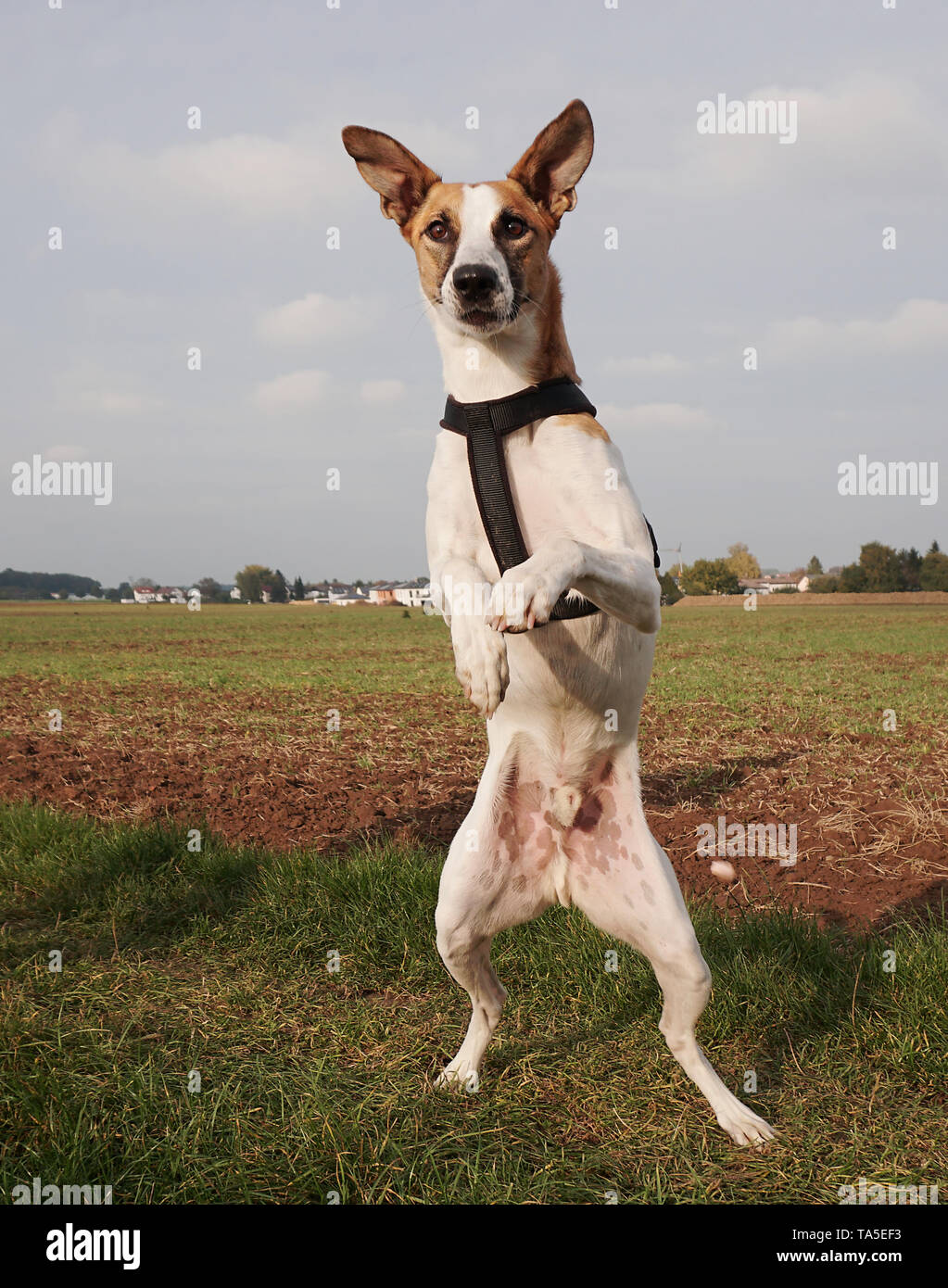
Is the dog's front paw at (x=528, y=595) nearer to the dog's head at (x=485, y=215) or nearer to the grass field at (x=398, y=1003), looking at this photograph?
the dog's head at (x=485, y=215)

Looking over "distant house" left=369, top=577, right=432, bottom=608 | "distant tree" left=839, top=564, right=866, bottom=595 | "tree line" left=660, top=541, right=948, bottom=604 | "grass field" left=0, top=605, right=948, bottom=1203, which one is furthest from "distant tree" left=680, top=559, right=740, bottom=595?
"grass field" left=0, top=605, right=948, bottom=1203

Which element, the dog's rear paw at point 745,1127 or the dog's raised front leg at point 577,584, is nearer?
the dog's raised front leg at point 577,584

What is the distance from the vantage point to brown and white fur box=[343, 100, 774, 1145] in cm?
312

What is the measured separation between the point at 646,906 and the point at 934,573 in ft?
330

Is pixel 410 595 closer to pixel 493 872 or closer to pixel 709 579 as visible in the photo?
pixel 709 579

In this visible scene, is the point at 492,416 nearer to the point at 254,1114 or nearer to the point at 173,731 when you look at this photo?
the point at 254,1114

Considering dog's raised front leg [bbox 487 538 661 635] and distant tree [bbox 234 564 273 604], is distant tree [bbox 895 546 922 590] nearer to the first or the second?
distant tree [bbox 234 564 273 604]

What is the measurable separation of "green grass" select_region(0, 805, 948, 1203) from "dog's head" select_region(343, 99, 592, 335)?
2.86 meters

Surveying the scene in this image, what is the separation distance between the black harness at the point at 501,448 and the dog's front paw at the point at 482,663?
42 centimetres

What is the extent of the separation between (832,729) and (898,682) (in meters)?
6.07

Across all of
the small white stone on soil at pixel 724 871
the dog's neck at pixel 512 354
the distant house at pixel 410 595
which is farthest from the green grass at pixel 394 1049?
the distant house at pixel 410 595

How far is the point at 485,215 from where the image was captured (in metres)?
3.20

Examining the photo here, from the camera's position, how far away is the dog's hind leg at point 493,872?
3.30 meters

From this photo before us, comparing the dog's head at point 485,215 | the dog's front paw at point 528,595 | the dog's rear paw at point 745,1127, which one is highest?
the dog's head at point 485,215
